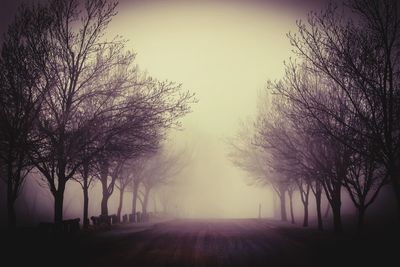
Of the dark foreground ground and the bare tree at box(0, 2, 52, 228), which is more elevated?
the bare tree at box(0, 2, 52, 228)

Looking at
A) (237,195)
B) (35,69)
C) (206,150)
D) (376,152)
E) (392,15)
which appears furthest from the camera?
(237,195)

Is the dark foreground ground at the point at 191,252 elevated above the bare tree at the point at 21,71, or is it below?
below

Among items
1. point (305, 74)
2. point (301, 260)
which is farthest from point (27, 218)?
point (301, 260)

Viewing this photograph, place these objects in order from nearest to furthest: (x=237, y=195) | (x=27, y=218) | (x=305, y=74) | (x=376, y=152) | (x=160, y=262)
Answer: (x=160, y=262)
(x=376, y=152)
(x=305, y=74)
(x=27, y=218)
(x=237, y=195)

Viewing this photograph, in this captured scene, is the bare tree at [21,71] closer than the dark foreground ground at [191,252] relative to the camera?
No

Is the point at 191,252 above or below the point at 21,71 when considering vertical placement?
below

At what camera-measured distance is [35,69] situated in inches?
750

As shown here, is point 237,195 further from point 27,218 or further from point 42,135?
point 42,135

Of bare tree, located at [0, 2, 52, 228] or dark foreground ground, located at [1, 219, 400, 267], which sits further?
bare tree, located at [0, 2, 52, 228]

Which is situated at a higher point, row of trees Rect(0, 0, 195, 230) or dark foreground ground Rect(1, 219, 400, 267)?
row of trees Rect(0, 0, 195, 230)

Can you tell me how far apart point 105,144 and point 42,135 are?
3.28 meters

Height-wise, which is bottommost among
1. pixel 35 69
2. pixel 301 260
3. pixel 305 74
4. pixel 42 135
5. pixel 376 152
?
pixel 301 260

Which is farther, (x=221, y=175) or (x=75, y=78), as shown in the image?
(x=221, y=175)

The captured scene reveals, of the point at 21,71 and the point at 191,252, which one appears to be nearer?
the point at 191,252
